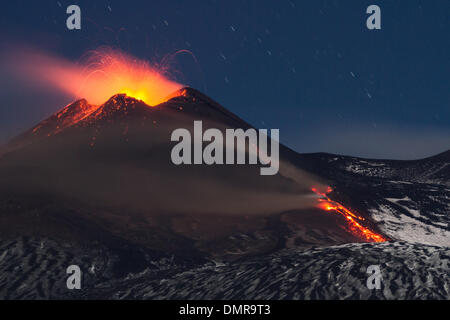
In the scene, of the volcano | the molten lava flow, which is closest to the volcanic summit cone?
the volcano

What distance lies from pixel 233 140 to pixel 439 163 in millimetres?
57628

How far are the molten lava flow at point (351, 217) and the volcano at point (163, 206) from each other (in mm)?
249

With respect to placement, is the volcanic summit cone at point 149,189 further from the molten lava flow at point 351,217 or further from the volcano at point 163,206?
the molten lava flow at point 351,217

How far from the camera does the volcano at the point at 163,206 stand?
206ft

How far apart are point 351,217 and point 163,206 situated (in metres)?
23.8

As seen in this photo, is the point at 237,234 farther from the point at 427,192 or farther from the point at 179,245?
the point at 427,192

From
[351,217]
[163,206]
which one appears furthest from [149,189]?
[351,217]

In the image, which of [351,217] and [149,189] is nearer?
[351,217]

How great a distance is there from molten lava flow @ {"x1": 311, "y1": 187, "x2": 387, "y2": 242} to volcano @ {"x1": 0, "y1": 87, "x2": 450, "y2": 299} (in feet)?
0.82

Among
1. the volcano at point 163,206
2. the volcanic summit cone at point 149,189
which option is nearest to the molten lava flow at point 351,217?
the volcano at point 163,206

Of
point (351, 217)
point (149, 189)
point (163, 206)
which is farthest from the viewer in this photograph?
point (149, 189)

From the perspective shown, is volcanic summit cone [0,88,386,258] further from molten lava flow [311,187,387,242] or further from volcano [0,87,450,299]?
molten lava flow [311,187,387,242]

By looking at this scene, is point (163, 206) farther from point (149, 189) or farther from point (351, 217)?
point (351, 217)

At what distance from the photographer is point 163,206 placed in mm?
84500
